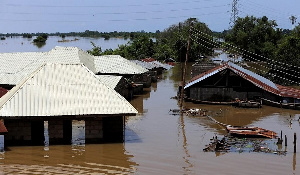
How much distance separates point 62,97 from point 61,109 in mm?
863

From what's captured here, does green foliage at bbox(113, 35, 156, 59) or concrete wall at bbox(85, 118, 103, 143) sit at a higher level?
green foliage at bbox(113, 35, 156, 59)

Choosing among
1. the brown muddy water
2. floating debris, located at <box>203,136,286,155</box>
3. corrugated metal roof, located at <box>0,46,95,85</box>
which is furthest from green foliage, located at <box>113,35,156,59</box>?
floating debris, located at <box>203,136,286,155</box>

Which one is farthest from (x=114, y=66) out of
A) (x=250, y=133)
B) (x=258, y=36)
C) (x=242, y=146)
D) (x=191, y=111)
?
(x=258, y=36)

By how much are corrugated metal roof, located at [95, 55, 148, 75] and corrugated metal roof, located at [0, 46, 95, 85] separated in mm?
735

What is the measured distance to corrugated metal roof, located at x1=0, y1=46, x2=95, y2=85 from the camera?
3375 cm

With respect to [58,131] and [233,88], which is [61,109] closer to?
[58,131]

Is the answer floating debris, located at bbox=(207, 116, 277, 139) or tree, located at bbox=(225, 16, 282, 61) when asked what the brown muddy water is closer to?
floating debris, located at bbox=(207, 116, 277, 139)

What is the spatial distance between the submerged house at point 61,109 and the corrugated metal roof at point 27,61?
11.2 meters

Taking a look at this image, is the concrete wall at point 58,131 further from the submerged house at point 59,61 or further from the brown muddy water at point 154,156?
the submerged house at point 59,61

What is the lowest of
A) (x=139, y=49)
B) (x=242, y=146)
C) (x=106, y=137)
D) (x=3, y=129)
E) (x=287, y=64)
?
(x=242, y=146)

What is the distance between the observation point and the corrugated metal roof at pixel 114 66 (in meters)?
39.1

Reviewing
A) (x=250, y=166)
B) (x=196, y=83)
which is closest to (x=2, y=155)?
(x=250, y=166)

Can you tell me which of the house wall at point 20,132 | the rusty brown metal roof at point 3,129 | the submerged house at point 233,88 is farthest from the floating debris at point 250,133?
the rusty brown metal roof at point 3,129

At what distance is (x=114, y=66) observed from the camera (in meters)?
40.1
